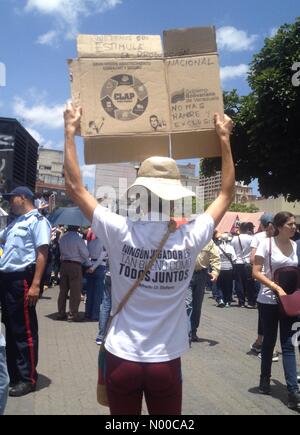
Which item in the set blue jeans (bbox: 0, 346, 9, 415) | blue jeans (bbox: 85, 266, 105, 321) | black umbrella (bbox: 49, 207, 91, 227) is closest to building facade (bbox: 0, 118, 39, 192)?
black umbrella (bbox: 49, 207, 91, 227)

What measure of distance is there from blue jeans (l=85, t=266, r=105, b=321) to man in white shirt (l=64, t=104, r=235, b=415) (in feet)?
23.8

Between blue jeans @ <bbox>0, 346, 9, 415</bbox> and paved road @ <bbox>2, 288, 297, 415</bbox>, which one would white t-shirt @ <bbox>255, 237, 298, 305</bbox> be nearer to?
paved road @ <bbox>2, 288, 297, 415</bbox>

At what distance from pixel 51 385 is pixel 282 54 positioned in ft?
61.7

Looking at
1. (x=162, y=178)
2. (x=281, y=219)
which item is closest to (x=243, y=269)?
(x=281, y=219)

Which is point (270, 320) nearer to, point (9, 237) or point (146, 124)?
point (9, 237)

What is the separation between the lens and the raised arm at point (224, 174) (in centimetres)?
274

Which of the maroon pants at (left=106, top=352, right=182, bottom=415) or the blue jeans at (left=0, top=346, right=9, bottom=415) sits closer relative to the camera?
the maroon pants at (left=106, top=352, right=182, bottom=415)

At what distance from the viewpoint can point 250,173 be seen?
25359 millimetres

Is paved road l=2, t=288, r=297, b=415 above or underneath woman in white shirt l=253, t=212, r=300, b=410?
underneath

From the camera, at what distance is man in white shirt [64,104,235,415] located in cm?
242

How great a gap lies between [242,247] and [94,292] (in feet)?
15.1

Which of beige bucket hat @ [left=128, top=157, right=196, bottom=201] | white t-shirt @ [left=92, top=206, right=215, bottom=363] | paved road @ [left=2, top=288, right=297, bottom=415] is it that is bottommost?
paved road @ [left=2, top=288, right=297, bottom=415]

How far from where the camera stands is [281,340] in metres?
5.09

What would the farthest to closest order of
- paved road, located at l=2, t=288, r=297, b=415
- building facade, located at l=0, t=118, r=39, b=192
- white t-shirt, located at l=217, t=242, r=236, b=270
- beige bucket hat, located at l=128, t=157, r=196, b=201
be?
1. white t-shirt, located at l=217, t=242, r=236, b=270
2. building facade, located at l=0, t=118, r=39, b=192
3. paved road, located at l=2, t=288, r=297, b=415
4. beige bucket hat, located at l=128, t=157, r=196, b=201
